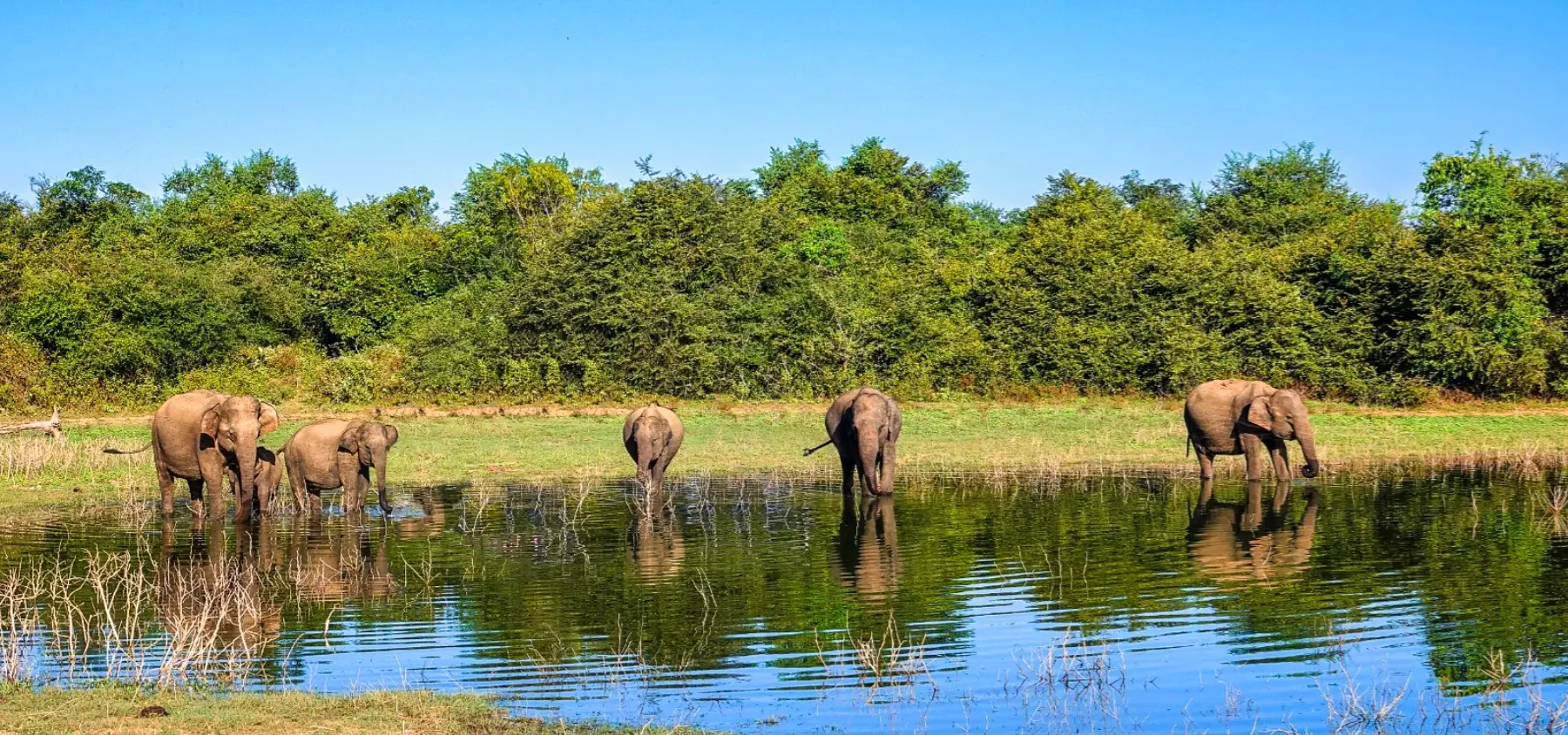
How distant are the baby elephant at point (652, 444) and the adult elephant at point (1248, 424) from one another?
884 cm

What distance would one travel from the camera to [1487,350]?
1709 inches

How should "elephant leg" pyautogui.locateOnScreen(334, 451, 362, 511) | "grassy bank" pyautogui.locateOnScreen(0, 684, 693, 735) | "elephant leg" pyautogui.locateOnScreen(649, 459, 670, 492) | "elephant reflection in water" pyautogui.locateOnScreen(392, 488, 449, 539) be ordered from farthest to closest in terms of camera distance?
1. "elephant leg" pyautogui.locateOnScreen(649, 459, 670, 492)
2. "elephant leg" pyautogui.locateOnScreen(334, 451, 362, 511)
3. "elephant reflection in water" pyautogui.locateOnScreen(392, 488, 449, 539)
4. "grassy bank" pyautogui.locateOnScreen(0, 684, 693, 735)

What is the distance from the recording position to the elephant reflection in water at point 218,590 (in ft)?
41.2

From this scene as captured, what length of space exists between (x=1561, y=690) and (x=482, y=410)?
33.4m

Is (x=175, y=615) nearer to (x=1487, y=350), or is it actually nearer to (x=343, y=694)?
(x=343, y=694)

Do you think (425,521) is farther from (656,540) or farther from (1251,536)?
(1251,536)

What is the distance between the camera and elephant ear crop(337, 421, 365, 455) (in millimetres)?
21906

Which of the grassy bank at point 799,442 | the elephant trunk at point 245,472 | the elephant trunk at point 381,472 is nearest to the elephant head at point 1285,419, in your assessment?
the grassy bank at point 799,442

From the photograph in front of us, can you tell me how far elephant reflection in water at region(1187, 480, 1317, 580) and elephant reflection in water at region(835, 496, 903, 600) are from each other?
3.47 meters

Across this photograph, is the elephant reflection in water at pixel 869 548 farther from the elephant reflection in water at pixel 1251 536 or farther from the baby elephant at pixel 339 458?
the baby elephant at pixel 339 458

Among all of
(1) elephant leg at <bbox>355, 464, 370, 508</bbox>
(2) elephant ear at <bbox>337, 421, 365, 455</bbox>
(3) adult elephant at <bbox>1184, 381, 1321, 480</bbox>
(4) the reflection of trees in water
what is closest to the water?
(4) the reflection of trees in water

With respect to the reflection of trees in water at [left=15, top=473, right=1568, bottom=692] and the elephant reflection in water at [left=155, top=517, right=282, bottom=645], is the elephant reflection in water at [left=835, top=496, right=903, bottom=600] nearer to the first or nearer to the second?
the reflection of trees in water at [left=15, top=473, right=1568, bottom=692]

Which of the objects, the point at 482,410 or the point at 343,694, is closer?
the point at 343,694

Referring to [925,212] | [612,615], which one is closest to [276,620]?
[612,615]
